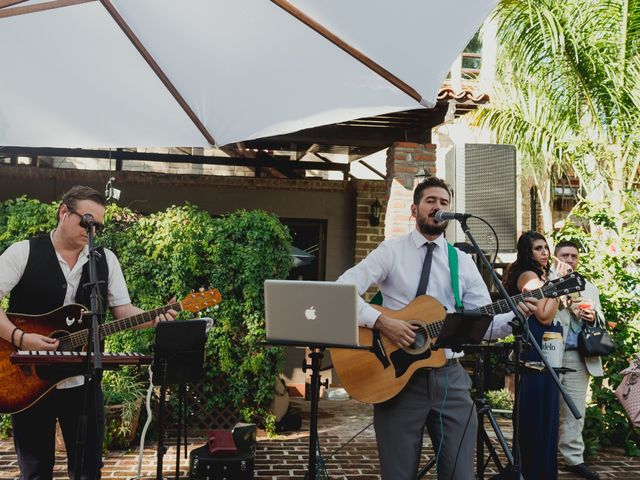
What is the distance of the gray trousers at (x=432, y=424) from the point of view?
3.43m

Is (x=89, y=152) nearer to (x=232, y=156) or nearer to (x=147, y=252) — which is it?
(x=232, y=156)

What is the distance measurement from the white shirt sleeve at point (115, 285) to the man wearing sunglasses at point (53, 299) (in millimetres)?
99

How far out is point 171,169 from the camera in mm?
11508

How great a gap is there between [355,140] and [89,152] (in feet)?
13.4

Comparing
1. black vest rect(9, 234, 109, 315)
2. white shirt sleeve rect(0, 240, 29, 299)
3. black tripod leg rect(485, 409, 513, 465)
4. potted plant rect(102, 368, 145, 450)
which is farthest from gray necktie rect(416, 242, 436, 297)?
potted plant rect(102, 368, 145, 450)

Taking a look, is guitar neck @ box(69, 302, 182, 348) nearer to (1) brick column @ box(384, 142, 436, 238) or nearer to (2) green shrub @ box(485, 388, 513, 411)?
(1) brick column @ box(384, 142, 436, 238)

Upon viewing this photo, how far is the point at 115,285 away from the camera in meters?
4.00

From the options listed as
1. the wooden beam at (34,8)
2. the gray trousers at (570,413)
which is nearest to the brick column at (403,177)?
the gray trousers at (570,413)

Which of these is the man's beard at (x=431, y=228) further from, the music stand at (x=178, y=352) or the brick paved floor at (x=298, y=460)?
the brick paved floor at (x=298, y=460)

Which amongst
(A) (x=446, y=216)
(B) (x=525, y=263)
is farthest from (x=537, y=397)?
(A) (x=446, y=216)

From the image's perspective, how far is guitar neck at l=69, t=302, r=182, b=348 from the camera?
3.72m

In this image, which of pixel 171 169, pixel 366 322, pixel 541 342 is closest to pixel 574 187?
pixel 171 169

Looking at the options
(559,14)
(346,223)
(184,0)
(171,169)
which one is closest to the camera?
(184,0)

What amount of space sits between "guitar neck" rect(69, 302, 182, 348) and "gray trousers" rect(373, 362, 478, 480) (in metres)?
1.56
